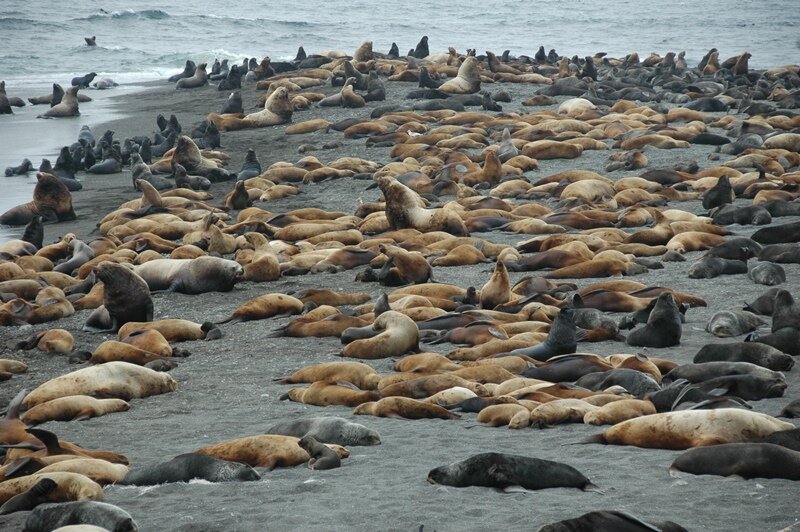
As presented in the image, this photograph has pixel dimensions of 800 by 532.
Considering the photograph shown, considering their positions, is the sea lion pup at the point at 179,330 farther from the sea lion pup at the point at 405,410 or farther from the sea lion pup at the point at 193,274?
the sea lion pup at the point at 405,410

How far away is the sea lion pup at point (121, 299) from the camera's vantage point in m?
8.44

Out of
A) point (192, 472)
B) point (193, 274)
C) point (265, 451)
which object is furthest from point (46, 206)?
point (192, 472)

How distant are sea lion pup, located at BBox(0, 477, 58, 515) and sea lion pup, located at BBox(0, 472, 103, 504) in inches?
1.4

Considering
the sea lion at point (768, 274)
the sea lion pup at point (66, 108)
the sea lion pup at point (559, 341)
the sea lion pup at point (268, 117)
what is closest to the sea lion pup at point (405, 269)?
the sea lion pup at point (559, 341)

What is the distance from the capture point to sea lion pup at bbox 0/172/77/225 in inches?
520

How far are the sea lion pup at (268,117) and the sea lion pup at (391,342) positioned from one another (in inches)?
532

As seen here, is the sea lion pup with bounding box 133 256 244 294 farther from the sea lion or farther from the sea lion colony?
the sea lion

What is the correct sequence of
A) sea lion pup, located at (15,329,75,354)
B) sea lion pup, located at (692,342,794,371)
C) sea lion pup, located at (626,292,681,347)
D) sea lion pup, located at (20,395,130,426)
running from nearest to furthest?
sea lion pup, located at (692,342,794,371)
sea lion pup, located at (20,395,130,426)
sea lion pup, located at (626,292,681,347)
sea lion pup, located at (15,329,75,354)

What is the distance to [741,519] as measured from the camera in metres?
3.51

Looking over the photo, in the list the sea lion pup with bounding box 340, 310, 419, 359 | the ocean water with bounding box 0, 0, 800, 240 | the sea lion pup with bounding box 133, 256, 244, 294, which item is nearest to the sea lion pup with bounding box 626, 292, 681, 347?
the sea lion pup with bounding box 340, 310, 419, 359

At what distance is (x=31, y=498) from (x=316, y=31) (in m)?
44.6

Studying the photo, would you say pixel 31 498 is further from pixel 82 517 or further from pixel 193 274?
pixel 193 274

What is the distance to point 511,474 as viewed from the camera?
402 cm

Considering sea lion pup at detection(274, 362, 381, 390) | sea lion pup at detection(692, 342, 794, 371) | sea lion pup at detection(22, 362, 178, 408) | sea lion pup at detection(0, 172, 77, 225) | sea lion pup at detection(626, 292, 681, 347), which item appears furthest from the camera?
sea lion pup at detection(0, 172, 77, 225)
